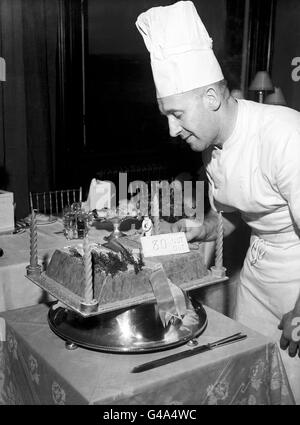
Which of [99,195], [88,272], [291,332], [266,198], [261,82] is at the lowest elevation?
→ [291,332]

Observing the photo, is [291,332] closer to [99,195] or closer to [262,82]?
[99,195]

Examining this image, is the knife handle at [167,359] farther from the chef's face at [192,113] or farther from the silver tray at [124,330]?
the chef's face at [192,113]

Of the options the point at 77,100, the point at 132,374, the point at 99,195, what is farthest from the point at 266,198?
the point at 77,100

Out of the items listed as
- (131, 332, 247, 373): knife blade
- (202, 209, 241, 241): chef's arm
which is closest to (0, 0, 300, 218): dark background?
(202, 209, 241, 241): chef's arm

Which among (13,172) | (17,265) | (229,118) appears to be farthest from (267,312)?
(13,172)

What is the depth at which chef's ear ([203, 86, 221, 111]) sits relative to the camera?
1432 mm

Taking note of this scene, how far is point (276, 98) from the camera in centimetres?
476

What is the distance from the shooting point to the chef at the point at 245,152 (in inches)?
55.3

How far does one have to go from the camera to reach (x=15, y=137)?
10.6 feet

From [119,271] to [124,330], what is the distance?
0.50 feet

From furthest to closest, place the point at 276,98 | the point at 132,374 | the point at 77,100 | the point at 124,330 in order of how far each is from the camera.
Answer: the point at 276,98 < the point at 77,100 < the point at 124,330 < the point at 132,374

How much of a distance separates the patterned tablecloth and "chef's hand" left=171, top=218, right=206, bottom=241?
31cm

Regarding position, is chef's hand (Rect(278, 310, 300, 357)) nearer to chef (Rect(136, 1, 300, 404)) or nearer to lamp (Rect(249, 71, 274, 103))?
chef (Rect(136, 1, 300, 404))

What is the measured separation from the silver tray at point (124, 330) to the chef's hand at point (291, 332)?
0.83 feet
